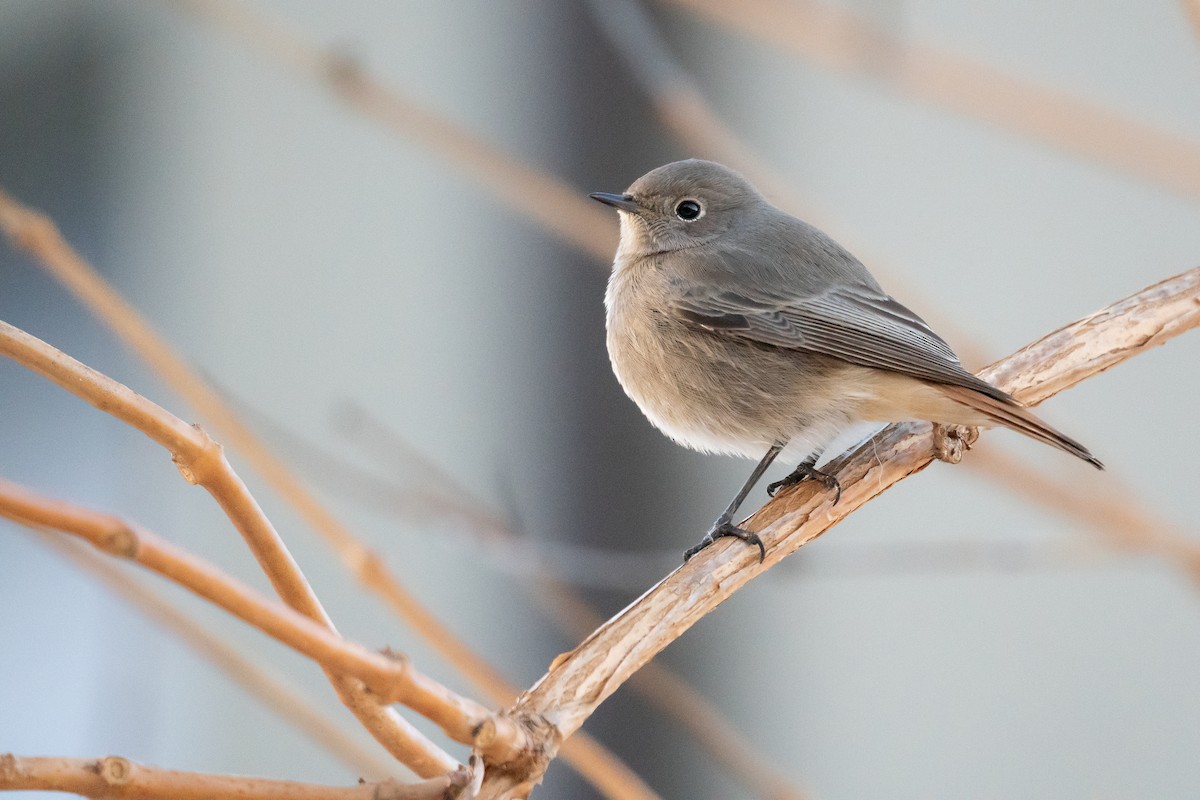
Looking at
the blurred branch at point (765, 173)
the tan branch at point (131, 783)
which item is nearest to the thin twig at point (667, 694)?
the blurred branch at point (765, 173)

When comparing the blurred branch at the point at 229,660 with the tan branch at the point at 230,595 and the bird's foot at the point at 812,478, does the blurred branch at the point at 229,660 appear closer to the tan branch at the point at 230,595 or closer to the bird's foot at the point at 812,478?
the tan branch at the point at 230,595

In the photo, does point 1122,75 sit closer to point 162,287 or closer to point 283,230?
point 283,230

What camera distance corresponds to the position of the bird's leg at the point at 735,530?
1666mm

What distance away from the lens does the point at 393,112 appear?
66.2 inches

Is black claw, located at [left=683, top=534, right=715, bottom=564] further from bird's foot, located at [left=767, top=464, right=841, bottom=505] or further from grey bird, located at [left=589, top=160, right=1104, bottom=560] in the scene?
bird's foot, located at [left=767, top=464, right=841, bottom=505]

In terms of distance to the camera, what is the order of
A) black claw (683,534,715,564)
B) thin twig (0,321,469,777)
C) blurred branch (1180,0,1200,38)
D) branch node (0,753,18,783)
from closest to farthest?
branch node (0,753,18,783) → thin twig (0,321,469,777) → blurred branch (1180,0,1200,38) → black claw (683,534,715,564)

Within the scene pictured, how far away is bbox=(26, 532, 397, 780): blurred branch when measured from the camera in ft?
4.69

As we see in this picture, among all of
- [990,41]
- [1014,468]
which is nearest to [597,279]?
[990,41]

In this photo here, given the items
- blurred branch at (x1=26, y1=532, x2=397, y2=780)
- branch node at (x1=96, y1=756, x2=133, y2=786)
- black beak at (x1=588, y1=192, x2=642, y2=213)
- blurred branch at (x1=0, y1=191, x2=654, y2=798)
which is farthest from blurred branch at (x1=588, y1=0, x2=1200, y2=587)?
branch node at (x1=96, y1=756, x2=133, y2=786)

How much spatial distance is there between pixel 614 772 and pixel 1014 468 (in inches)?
24.4

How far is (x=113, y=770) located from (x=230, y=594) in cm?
18

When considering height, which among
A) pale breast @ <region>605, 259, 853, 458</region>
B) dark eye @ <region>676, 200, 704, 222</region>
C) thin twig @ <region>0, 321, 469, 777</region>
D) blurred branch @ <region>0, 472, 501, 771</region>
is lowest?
blurred branch @ <region>0, 472, 501, 771</region>

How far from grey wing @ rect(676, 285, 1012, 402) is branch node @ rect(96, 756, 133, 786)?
1.35 metres

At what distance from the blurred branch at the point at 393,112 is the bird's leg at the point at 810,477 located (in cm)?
50
